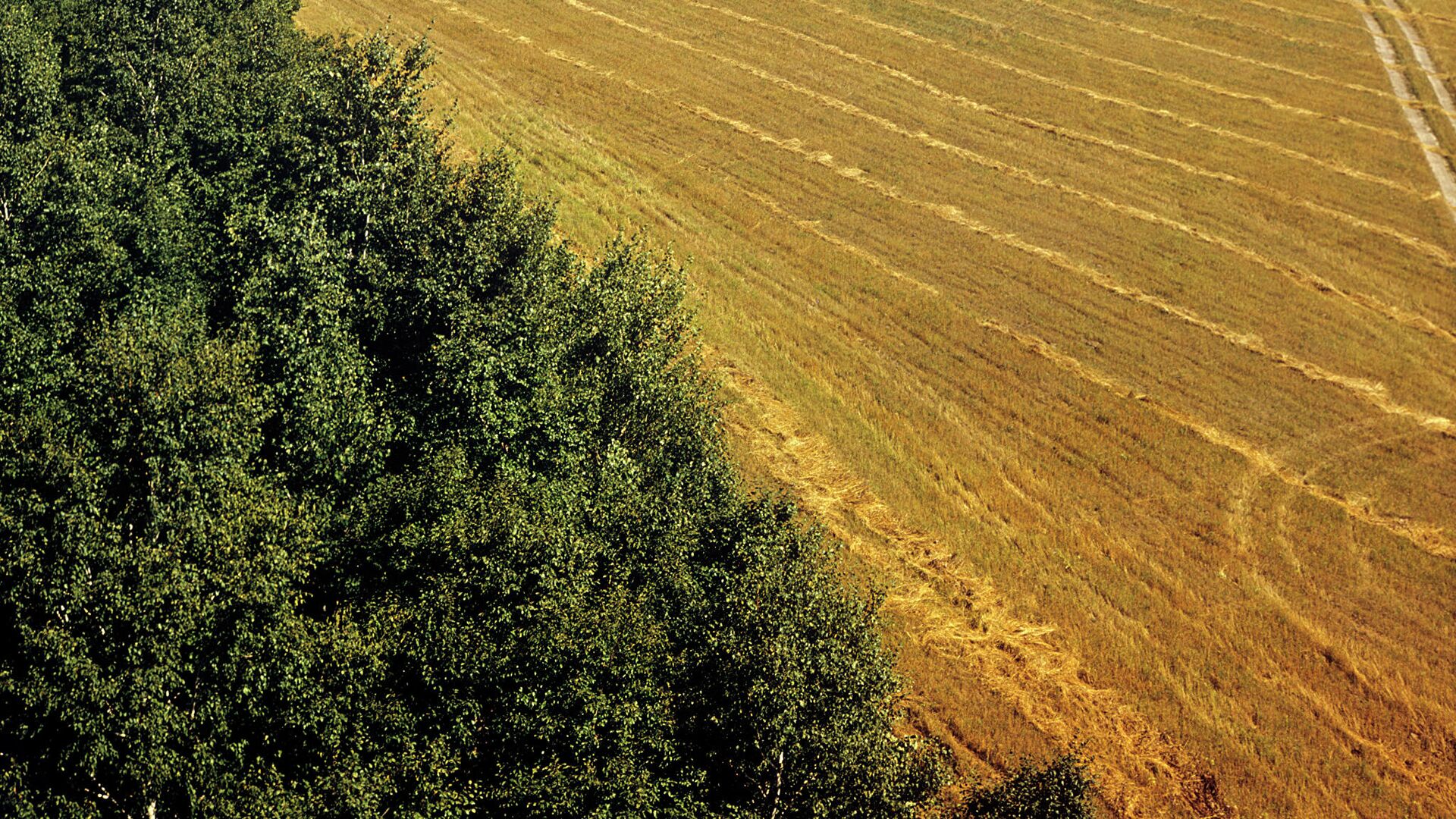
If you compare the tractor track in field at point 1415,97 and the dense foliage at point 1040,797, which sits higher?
the tractor track in field at point 1415,97

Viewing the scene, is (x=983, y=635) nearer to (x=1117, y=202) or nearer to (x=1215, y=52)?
(x=1117, y=202)

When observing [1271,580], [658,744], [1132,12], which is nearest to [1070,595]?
[1271,580]

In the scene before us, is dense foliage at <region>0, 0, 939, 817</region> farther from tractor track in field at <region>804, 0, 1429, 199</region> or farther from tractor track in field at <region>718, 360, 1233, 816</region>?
tractor track in field at <region>804, 0, 1429, 199</region>

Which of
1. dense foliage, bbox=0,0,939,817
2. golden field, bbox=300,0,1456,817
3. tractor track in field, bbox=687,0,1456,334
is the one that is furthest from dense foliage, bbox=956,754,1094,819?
tractor track in field, bbox=687,0,1456,334

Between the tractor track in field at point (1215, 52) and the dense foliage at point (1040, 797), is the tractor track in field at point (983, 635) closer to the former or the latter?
the dense foliage at point (1040, 797)

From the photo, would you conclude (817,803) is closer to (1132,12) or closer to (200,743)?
(200,743)

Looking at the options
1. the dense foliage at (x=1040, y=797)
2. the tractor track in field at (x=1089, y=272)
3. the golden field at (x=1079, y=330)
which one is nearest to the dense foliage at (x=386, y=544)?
the dense foliage at (x=1040, y=797)
